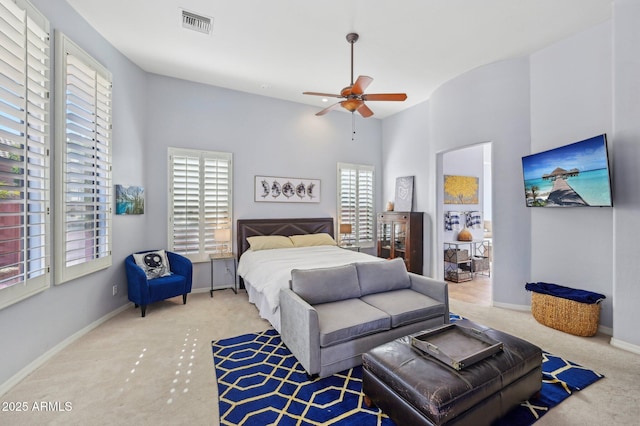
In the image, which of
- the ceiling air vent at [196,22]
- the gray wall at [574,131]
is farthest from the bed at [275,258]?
the ceiling air vent at [196,22]

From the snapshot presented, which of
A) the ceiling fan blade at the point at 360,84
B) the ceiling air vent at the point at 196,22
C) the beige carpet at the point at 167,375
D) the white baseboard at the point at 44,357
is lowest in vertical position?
the beige carpet at the point at 167,375

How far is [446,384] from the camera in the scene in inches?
64.4

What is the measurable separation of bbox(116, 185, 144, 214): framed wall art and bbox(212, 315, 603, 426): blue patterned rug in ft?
8.23

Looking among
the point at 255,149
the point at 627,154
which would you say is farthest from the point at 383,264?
the point at 255,149

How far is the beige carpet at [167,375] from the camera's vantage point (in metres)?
1.98

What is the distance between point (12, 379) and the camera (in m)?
2.29

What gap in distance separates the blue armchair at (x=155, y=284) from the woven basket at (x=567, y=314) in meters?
4.89

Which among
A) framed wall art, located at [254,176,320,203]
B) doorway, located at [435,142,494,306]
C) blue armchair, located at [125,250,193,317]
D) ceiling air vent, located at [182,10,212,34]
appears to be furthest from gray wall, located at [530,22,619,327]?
blue armchair, located at [125,250,193,317]

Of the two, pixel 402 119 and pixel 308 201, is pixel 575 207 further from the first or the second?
pixel 308 201

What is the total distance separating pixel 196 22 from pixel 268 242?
3.32 meters

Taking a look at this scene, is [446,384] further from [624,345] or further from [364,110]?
[364,110]

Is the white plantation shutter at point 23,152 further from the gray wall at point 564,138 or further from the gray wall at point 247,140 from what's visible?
the gray wall at point 564,138

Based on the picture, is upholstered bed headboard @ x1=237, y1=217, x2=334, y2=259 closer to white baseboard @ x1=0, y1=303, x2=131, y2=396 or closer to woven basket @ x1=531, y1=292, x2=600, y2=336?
white baseboard @ x1=0, y1=303, x2=131, y2=396

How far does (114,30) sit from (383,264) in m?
4.45
